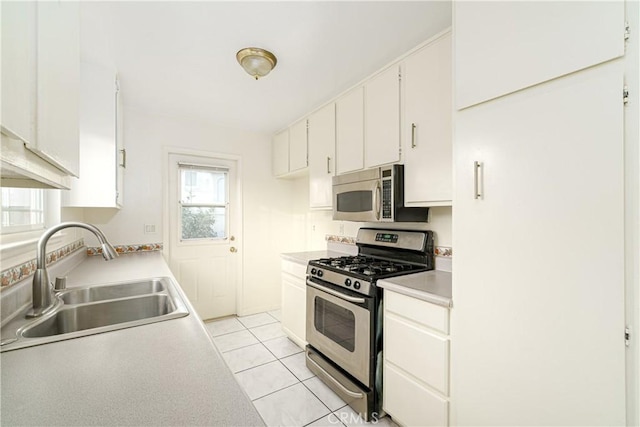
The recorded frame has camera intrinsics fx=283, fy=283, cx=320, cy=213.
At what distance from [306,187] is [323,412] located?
2.43m

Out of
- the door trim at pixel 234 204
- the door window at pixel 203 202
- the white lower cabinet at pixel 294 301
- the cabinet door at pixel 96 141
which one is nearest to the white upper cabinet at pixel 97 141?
the cabinet door at pixel 96 141

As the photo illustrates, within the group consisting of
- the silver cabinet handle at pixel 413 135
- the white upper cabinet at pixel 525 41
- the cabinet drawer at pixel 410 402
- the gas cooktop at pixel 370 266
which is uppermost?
the white upper cabinet at pixel 525 41

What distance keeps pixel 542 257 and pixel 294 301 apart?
81.4 inches

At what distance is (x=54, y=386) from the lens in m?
0.67

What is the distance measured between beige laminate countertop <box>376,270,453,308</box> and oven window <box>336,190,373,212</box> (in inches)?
23.2

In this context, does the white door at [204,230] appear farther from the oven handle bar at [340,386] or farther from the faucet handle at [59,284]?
the faucet handle at [59,284]

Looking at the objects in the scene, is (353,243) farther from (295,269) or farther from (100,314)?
(100,314)

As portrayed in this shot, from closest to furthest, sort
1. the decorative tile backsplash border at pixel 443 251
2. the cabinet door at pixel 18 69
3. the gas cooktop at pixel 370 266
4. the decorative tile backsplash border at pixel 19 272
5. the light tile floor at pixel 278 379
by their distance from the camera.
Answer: the cabinet door at pixel 18 69, the decorative tile backsplash border at pixel 19 272, the light tile floor at pixel 278 379, the gas cooktop at pixel 370 266, the decorative tile backsplash border at pixel 443 251

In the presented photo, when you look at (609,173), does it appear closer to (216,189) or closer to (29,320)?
(29,320)

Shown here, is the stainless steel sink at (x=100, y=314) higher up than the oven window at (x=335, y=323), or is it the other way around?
the stainless steel sink at (x=100, y=314)

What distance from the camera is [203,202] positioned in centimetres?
340

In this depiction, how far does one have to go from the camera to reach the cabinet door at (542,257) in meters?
0.94

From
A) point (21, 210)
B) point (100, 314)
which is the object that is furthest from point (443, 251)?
point (21, 210)

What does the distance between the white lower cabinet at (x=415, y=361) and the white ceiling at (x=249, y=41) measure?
1.56m
